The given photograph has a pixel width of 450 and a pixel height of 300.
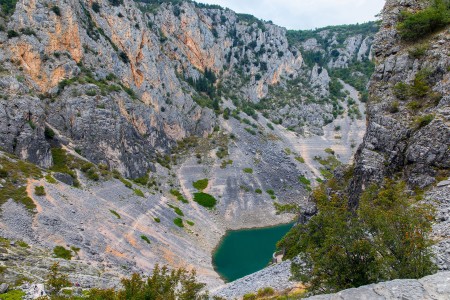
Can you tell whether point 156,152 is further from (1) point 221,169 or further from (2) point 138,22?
(2) point 138,22

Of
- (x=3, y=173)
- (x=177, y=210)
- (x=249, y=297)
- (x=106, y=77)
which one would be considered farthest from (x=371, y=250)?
(x=106, y=77)

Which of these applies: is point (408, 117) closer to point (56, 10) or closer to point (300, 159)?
point (300, 159)

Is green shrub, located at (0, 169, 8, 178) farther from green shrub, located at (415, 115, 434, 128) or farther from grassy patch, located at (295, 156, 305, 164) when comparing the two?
grassy patch, located at (295, 156, 305, 164)

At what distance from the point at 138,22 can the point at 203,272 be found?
7098 centimetres

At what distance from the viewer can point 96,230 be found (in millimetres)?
40562

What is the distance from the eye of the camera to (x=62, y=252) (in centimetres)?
3372

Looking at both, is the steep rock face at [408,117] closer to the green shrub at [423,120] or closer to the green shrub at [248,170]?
the green shrub at [423,120]

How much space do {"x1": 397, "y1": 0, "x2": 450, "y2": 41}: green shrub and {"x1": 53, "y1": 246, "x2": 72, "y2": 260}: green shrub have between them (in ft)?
127

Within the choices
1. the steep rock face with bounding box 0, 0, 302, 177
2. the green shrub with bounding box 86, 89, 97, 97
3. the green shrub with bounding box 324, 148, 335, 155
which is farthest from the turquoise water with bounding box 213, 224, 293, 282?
the green shrub with bounding box 324, 148, 335, 155

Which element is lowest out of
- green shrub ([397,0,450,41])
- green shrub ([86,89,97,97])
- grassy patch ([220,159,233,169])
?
green shrub ([397,0,450,41])

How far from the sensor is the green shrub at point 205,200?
66.0 metres

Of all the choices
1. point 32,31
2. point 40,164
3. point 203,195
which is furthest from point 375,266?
point 32,31

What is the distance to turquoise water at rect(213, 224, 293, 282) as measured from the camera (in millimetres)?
45812

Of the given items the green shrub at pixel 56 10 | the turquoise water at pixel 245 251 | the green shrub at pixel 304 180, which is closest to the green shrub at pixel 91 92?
the green shrub at pixel 56 10
